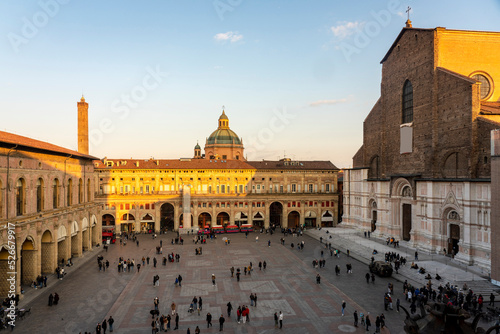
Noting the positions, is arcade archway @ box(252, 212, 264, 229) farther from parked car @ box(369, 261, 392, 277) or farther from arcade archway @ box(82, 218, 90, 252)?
parked car @ box(369, 261, 392, 277)

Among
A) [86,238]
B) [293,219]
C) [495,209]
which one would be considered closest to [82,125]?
[86,238]

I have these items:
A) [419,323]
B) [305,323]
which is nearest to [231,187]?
[305,323]

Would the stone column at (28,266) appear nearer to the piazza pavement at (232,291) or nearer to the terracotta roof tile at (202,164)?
the piazza pavement at (232,291)

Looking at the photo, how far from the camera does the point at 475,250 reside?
111 ft

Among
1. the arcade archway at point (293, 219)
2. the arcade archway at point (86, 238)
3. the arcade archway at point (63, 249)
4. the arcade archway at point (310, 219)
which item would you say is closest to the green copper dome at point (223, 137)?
the arcade archway at point (293, 219)

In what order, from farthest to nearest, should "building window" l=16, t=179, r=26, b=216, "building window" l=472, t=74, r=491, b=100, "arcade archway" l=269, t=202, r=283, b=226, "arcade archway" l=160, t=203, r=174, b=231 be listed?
"arcade archway" l=269, t=202, r=283, b=226 → "arcade archway" l=160, t=203, r=174, b=231 → "building window" l=472, t=74, r=491, b=100 → "building window" l=16, t=179, r=26, b=216

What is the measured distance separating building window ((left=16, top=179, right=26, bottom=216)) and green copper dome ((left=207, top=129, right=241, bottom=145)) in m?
60.8

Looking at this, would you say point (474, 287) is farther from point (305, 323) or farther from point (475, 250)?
point (305, 323)

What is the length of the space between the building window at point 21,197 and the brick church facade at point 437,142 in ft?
135

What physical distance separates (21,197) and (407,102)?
46.7m

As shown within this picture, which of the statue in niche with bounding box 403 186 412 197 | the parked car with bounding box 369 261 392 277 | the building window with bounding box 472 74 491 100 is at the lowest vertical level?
the parked car with bounding box 369 261 392 277

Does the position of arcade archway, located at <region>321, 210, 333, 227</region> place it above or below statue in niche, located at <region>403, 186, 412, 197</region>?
below

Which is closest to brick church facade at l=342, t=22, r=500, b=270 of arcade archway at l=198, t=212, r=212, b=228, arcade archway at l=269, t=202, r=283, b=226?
arcade archway at l=269, t=202, r=283, b=226

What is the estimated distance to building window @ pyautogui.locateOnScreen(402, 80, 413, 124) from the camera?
4622cm
